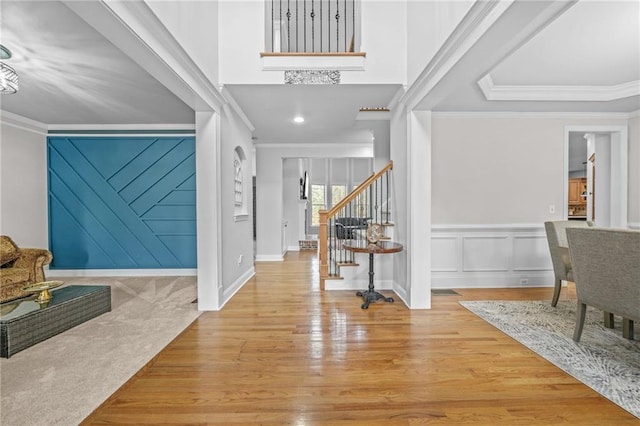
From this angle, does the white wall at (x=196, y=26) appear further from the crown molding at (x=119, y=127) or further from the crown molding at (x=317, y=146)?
the crown molding at (x=317, y=146)

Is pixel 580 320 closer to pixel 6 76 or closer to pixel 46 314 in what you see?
pixel 46 314

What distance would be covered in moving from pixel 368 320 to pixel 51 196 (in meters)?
5.75

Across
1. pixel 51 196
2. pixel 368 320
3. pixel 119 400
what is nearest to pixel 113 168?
pixel 51 196

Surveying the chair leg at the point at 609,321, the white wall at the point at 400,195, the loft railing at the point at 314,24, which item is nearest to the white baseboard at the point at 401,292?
the white wall at the point at 400,195

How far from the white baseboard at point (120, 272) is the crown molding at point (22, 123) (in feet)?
7.87

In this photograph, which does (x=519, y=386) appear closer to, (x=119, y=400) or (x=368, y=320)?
(x=368, y=320)

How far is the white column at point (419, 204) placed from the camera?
3.45 meters

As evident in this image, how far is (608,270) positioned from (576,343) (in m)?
0.72

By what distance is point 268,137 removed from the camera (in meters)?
6.30

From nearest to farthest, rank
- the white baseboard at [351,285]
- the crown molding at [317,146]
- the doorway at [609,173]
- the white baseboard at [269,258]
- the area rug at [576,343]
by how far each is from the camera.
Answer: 1. the area rug at [576,343]
2. the white baseboard at [351,285]
3. the doorway at [609,173]
4. the white baseboard at [269,258]
5. the crown molding at [317,146]

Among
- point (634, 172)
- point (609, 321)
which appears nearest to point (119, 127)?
point (609, 321)

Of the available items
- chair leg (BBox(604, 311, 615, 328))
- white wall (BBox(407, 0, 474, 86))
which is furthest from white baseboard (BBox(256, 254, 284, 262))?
chair leg (BBox(604, 311, 615, 328))

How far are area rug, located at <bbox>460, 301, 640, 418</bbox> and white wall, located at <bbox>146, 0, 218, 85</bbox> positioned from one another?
3.86 m

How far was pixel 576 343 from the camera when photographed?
254cm
